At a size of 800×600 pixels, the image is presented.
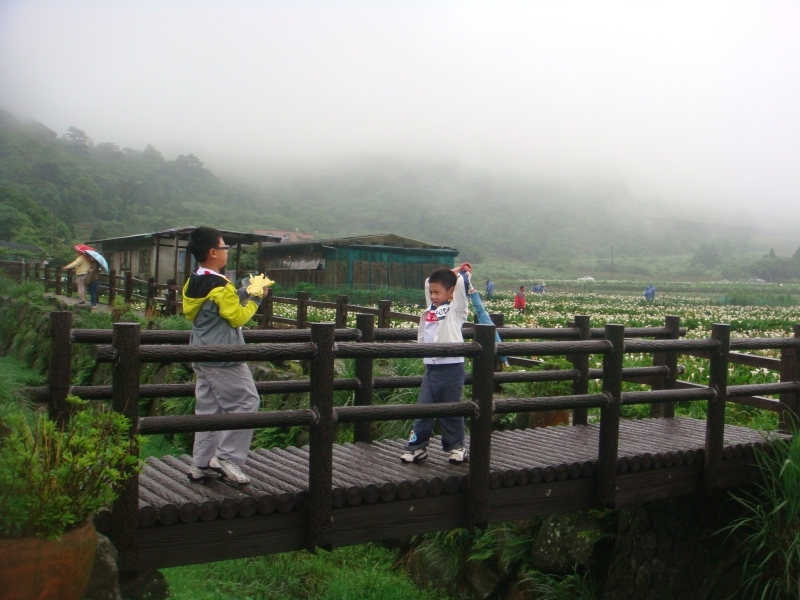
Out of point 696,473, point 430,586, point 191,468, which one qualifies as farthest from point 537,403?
point 430,586

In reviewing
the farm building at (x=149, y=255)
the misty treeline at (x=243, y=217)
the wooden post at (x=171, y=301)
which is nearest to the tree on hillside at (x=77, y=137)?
the misty treeline at (x=243, y=217)

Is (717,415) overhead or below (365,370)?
below

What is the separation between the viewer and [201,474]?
4.25m

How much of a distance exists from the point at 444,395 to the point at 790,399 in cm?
338

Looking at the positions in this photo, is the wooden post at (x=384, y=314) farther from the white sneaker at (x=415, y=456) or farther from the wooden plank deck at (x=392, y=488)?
the white sneaker at (x=415, y=456)

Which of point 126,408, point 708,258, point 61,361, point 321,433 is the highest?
point 708,258

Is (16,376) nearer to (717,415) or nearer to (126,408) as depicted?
(126,408)

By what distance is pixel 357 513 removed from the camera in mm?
4332

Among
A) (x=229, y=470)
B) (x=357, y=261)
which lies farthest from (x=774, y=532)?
(x=357, y=261)

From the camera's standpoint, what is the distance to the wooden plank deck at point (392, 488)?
3.87m

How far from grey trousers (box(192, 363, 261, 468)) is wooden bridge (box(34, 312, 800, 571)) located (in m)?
0.20

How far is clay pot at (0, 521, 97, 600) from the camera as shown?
278cm

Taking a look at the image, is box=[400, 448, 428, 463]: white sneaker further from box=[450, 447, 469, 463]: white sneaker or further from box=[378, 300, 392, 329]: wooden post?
box=[378, 300, 392, 329]: wooden post

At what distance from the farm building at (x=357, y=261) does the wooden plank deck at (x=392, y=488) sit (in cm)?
2826
